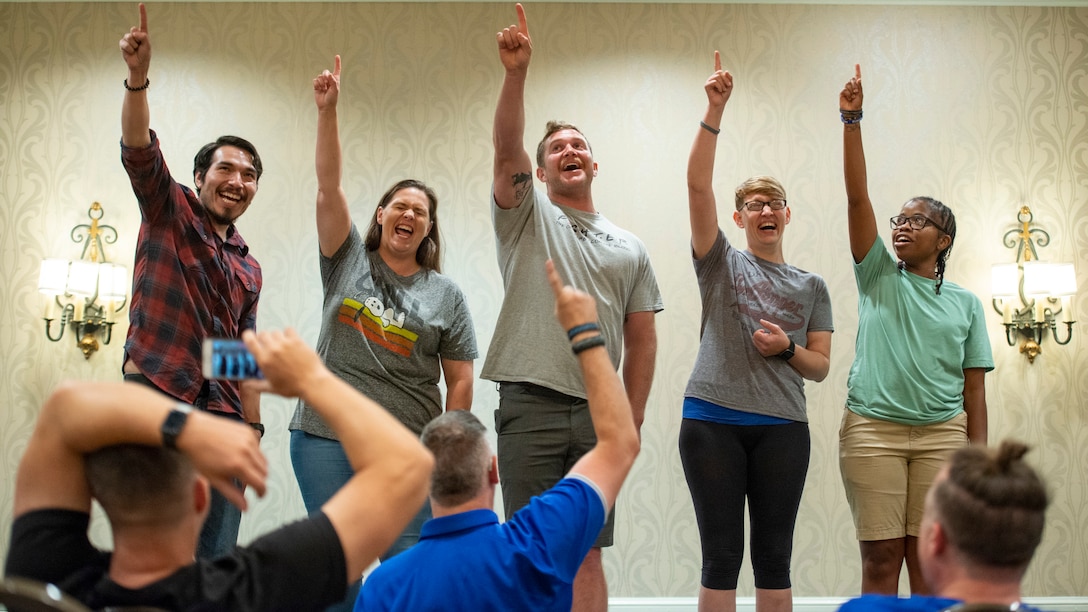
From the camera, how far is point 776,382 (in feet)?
7.69

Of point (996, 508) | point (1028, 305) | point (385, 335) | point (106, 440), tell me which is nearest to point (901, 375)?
point (385, 335)

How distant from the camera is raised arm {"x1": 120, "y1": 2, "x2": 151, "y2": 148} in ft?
6.43

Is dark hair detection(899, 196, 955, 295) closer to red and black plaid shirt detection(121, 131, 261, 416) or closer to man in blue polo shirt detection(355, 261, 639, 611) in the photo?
man in blue polo shirt detection(355, 261, 639, 611)

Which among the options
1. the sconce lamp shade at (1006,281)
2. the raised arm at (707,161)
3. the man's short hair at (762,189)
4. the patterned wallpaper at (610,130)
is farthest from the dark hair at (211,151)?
the sconce lamp shade at (1006,281)

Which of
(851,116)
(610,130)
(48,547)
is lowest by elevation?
A: (48,547)

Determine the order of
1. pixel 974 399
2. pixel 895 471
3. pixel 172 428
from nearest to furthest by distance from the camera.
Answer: pixel 172 428, pixel 895 471, pixel 974 399

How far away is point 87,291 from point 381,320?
2109 mm

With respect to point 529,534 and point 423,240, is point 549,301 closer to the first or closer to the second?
point 423,240

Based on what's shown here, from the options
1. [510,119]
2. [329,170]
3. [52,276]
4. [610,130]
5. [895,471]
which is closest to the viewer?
[510,119]

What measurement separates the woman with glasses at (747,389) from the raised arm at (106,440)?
1.60 m

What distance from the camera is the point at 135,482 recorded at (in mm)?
845

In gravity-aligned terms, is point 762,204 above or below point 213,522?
above

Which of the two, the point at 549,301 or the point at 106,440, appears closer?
the point at 106,440

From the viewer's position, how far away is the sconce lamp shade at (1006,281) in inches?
151
